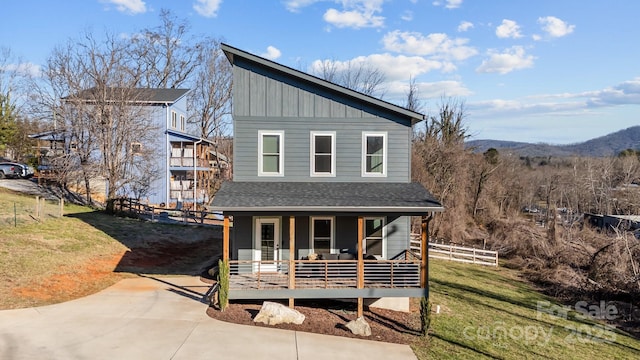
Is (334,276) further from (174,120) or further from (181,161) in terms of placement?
(174,120)

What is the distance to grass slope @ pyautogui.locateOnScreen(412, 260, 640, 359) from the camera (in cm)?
1120

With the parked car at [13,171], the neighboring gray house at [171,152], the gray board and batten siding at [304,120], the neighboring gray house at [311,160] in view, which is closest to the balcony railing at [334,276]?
the neighboring gray house at [311,160]

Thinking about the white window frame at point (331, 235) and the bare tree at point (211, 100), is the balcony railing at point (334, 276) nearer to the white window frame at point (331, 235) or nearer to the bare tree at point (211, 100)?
the white window frame at point (331, 235)

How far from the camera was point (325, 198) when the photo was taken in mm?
12891

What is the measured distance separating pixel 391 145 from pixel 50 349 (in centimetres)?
1161

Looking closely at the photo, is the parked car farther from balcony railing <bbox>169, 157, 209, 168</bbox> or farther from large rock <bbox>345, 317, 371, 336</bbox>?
large rock <bbox>345, 317, 371, 336</bbox>

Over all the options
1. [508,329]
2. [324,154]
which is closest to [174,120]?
[324,154]

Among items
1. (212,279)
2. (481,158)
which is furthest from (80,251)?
(481,158)

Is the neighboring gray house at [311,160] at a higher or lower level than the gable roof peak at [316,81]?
lower

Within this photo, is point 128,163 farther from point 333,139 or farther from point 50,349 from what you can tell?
point 50,349

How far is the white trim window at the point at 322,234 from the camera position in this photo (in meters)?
14.6

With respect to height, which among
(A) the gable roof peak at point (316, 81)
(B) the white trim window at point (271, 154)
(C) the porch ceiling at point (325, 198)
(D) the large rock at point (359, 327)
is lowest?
(D) the large rock at point (359, 327)

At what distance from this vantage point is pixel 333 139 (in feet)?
48.6

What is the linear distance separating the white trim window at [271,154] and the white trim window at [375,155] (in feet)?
10.0
